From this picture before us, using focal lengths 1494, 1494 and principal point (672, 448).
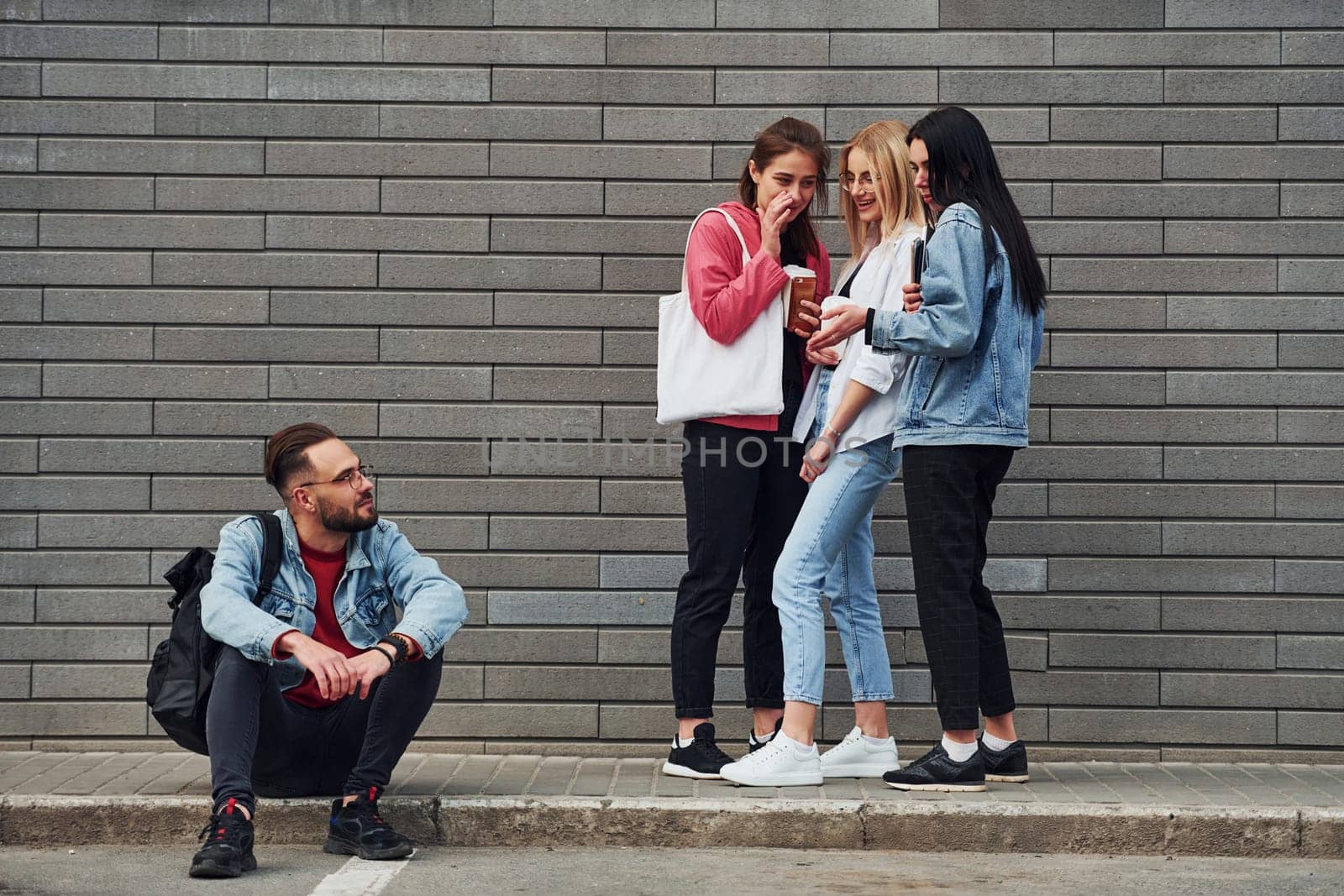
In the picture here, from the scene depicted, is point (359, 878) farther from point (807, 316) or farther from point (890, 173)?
point (890, 173)

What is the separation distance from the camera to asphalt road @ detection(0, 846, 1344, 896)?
405 centimetres

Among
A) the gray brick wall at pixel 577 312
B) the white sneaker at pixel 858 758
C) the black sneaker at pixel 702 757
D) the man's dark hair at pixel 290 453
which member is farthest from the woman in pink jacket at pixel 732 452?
the man's dark hair at pixel 290 453

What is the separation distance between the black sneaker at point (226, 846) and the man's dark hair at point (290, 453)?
100 cm

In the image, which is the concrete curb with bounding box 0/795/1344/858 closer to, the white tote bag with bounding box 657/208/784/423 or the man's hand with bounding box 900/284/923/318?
the white tote bag with bounding box 657/208/784/423

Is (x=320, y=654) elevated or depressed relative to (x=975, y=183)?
depressed

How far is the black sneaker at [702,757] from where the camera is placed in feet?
16.6

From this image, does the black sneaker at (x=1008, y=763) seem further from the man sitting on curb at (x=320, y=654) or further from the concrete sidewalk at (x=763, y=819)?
the man sitting on curb at (x=320, y=654)

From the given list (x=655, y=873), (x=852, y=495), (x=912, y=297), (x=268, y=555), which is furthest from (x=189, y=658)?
(x=912, y=297)

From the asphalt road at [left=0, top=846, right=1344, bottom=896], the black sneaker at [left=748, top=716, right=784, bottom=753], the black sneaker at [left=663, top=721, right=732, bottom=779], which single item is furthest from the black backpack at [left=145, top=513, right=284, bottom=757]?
the black sneaker at [left=748, top=716, right=784, bottom=753]

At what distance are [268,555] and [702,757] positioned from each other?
5.30 feet

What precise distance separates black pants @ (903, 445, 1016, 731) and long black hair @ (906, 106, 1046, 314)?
57 centimetres

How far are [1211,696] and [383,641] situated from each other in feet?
10.4

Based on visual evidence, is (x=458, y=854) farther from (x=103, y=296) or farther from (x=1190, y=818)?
(x=103, y=296)

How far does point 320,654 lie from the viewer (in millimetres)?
4227
